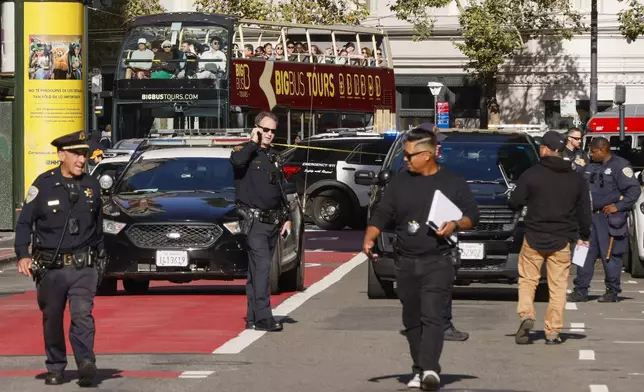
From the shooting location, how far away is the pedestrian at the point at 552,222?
14477 mm

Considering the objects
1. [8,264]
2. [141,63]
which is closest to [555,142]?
[8,264]

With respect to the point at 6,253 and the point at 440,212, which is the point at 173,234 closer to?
the point at 440,212

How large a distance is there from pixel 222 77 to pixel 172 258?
55.2 feet

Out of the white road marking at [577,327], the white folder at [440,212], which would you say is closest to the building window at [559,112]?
the white road marking at [577,327]

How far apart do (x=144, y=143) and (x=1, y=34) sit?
13.5m

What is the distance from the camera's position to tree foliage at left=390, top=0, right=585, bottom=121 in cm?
5453

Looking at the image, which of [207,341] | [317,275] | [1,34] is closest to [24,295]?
[317,275]

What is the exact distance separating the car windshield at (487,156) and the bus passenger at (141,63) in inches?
639

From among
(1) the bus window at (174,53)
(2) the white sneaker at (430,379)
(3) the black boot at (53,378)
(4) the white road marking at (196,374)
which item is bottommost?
(4) the white road marking at (196,374)

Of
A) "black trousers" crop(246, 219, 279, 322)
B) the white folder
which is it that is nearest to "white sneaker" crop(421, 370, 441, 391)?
the white folder

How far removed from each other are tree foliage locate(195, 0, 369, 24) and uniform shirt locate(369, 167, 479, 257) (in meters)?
44.0

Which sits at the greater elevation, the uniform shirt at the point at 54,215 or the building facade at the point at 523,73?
the building facade at the point at 523,73

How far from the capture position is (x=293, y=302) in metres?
18.1

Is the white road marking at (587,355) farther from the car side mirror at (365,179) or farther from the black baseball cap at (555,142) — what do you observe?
the car side mirror at (365,179)
